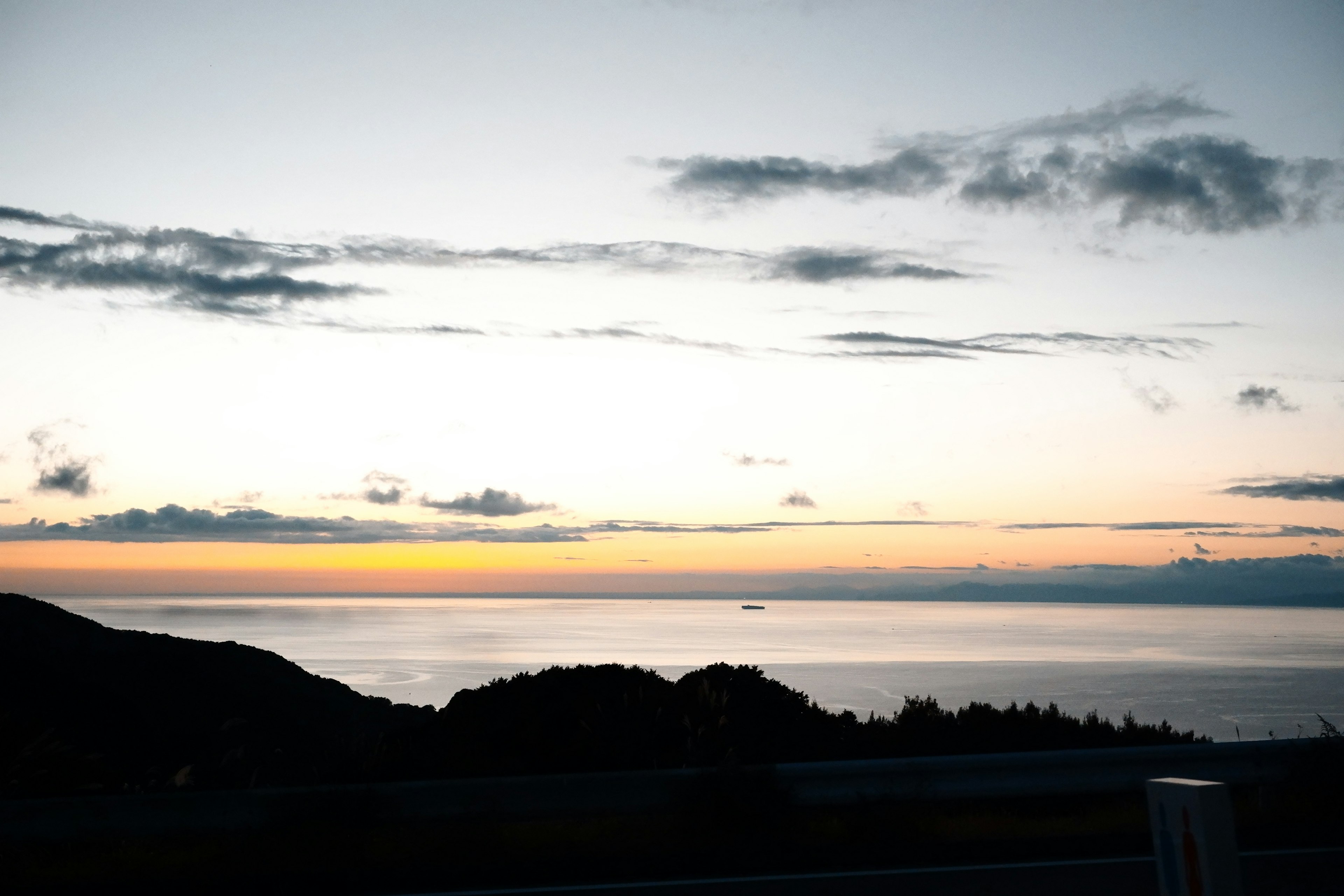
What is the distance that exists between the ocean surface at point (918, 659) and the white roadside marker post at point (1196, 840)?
7.58 m

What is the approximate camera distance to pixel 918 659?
94.9 metres

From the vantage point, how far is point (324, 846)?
802 cm

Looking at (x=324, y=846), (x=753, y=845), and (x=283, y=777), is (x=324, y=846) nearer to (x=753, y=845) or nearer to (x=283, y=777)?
(x=283, y=777)

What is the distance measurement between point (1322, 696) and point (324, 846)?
62090 millimetres

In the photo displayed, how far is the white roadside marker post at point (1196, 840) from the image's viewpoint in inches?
114

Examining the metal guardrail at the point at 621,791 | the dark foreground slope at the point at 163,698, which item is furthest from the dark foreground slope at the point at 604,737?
the dark foreground slope at the point at 163,698

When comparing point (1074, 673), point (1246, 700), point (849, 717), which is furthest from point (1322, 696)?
point (849, 717)

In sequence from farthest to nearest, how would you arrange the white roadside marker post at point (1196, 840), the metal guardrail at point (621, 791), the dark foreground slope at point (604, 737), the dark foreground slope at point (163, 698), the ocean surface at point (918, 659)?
the ocean surface at point (918, 659) → the dark foreground slope at point (163, 698) → the dark foreground slope at point (604, 737) → the metal guardrail at point (621, 791) → the white roadside marker post at point (1196, 840)

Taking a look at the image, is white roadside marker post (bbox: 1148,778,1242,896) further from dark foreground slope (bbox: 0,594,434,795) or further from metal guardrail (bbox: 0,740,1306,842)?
dark foreground slope (bbox: 0,594,434,795)

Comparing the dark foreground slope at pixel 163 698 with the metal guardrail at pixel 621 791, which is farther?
the dark foreground slope at pixel 163 698

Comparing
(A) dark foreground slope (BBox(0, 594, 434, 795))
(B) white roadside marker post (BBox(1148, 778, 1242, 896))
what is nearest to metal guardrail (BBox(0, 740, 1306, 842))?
(B) white roadside marker post (BBox(1148, 778, 1242, 896))

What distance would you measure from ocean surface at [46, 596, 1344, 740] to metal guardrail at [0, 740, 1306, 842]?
43.4 inches

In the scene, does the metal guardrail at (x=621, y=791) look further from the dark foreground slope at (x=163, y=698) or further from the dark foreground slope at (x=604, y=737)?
the dark foreground slope at (x=163, y=698)

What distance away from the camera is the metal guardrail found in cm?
764
